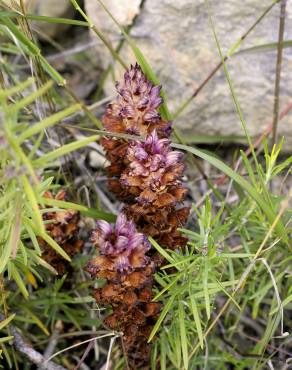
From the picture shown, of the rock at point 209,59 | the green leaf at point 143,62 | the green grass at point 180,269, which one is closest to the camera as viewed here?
the green grass at point 180,269

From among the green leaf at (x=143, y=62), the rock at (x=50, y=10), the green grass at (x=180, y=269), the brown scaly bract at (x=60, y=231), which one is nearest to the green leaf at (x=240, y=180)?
the green grass at (x=180, y=269)

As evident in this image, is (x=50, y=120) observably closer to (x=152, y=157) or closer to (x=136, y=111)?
(x=152, y=157)

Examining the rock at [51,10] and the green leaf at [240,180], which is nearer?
the green leaf at [240,180]

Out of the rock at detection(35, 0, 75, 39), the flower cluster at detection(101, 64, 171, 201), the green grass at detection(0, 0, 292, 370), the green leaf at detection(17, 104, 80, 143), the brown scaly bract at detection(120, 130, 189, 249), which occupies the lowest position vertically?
the green grass at detection(0, 0, 292, 370)

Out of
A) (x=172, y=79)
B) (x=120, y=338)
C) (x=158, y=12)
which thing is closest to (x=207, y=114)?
(x=172, y=79)

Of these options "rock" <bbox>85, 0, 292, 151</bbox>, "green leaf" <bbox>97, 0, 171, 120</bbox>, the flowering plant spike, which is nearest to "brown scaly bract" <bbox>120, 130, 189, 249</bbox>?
the flowering plant spike

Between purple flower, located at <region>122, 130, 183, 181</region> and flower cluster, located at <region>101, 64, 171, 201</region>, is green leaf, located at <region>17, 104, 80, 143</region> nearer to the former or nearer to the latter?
purple flower, located at <region>122, 130, 183, 181</region>

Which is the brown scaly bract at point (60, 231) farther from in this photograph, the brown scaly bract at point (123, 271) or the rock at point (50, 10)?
the rock at point (50, 10)
